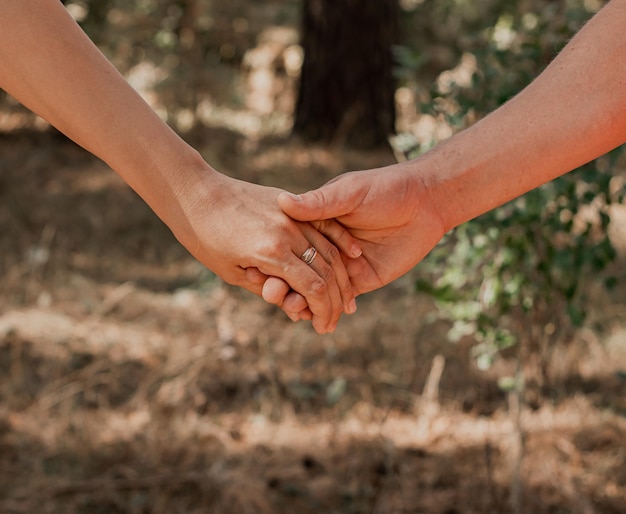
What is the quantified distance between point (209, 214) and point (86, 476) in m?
1.29

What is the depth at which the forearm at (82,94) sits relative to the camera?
1983 mm

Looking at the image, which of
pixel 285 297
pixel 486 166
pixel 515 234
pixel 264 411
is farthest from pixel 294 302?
pixel 264 411

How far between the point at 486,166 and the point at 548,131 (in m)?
0.16

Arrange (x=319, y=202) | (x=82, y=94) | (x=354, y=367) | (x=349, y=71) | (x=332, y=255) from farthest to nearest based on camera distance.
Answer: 1. (x=349, y=71)
2. (x=354, y=367)
3. (x=332, y=255)
4. (x=319, y=202)
5. (x=82, y=94)

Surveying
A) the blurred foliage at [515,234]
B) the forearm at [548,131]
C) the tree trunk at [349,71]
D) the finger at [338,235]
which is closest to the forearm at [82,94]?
the finger at [338,235]

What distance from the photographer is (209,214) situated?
2211 millimetres

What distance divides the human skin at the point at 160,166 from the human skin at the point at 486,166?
0.05 metres

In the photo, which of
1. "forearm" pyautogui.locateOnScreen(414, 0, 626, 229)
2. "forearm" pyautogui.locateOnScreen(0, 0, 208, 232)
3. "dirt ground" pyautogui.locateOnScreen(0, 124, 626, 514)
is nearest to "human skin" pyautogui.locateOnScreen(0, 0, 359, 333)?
"forearm" pyautogui.locateOnScreen(0, 0, 208, 232)

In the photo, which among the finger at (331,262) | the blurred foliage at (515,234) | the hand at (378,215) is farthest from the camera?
the blurred foliage at (515,234)

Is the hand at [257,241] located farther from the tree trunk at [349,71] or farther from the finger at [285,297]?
the tree trunk at [349,71]

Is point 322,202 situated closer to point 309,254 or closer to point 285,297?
point 309,254

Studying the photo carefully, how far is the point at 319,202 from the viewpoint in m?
2.21

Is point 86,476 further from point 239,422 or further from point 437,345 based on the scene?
point 437,345

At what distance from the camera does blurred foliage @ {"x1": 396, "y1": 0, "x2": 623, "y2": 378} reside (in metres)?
2.67
